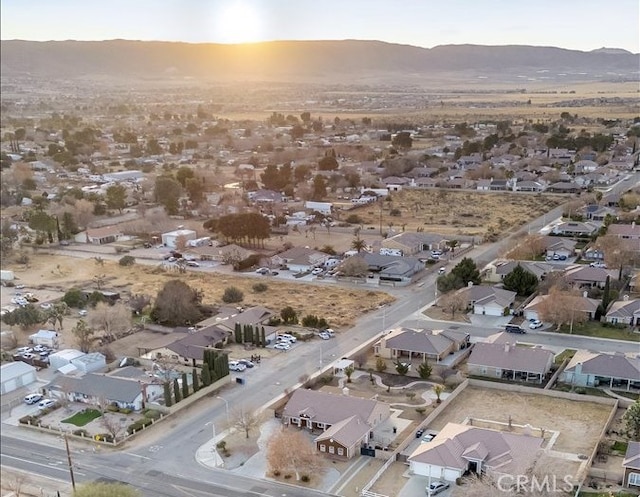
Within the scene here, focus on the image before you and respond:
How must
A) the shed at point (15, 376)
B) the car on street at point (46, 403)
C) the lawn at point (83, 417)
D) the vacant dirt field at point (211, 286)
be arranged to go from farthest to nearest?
the vacant dirt field at point (211, 286)
the shed at point (15, 376)
the car on street at point (46, 403)
the lawn at point (83, 417)

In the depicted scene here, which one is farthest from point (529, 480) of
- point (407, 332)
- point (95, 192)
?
point (95, 192)

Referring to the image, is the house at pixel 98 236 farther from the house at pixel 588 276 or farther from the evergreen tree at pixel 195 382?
the house at pixel 588 276

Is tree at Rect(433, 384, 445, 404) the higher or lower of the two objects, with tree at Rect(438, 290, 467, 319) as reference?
lower

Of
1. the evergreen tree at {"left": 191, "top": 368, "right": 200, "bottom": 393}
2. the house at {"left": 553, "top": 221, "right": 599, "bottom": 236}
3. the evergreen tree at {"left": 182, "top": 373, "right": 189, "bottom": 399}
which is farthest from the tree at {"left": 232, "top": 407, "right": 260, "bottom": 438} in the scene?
the house at {"left": 553, "top": 221, "right": 599, "bottom": 236}

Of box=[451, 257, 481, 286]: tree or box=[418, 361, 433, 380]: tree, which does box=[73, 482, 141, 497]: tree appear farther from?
box=[451, 257, 481, 286]: tree

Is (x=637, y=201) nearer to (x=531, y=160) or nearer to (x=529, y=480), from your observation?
(x=531, y=160)

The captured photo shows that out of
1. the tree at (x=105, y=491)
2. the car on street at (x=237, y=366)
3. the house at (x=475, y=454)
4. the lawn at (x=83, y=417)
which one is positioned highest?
the tree at (x=105, y=491)

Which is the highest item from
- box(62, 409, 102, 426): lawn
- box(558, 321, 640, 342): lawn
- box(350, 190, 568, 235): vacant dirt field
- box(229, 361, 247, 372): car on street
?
box(350, 190, 568, 235): vacant dirt field
